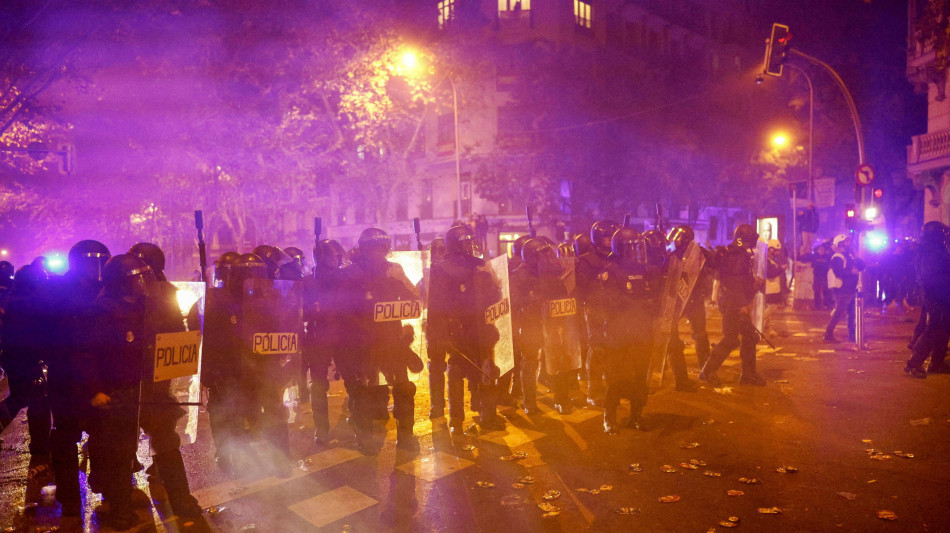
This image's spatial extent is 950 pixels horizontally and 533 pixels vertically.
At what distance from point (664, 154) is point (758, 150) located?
6.75 m

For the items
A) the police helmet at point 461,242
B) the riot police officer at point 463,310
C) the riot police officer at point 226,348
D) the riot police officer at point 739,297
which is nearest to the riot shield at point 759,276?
the riot police officer at point 739,297

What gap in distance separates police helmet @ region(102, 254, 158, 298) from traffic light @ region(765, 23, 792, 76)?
14059 mm

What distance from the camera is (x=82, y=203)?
20.6 m

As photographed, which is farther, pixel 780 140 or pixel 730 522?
pixel 780 140

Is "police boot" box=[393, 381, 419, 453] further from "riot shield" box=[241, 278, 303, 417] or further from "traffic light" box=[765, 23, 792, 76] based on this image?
"traffic light" box=[765, 23, 792, 76]

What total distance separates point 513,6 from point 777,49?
24101mm

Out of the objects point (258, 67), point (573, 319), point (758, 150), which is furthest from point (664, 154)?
point (573, 319)

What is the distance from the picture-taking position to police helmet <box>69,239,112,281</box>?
474 cm

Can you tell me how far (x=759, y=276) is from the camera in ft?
29.8

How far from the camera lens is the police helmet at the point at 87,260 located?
4738 mm

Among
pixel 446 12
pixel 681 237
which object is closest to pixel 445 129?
pixel 446 12

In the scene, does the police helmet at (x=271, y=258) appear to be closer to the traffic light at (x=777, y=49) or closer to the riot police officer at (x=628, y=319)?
the riot police officer at (x=628, y=319)

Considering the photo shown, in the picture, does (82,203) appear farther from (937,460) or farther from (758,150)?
(758,150)

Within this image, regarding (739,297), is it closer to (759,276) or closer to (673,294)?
(759,276)
